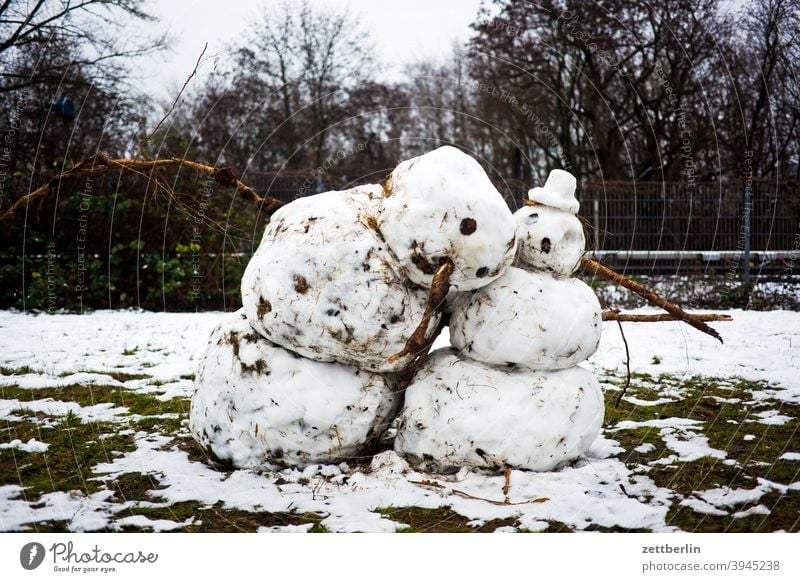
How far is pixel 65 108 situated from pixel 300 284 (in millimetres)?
5939

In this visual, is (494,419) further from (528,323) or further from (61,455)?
(61,455)

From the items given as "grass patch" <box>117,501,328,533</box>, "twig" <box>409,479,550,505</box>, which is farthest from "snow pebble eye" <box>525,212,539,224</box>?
"grass patch" <box>117,501,328,533</box>

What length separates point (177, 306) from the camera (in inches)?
348

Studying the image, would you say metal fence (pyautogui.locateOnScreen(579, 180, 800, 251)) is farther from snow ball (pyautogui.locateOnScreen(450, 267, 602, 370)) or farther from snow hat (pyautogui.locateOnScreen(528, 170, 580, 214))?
snow ball (pyautogui.locateOnScreen(450, 267, 602, 370))

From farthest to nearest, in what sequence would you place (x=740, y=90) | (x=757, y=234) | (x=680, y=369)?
1. (x=757, y=234)
2. (x=740, y=90)
3. (x=680, y=369)

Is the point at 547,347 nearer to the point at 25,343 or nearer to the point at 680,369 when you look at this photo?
the point at 680,369

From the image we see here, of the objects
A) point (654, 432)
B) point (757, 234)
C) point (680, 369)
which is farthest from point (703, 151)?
point (654, 432)

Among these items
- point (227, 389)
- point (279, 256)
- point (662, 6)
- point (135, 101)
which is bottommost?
point (227, 389)

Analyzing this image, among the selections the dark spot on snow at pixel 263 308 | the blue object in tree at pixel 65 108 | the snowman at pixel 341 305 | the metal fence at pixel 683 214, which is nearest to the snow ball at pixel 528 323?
the snowman at pixel 341 305

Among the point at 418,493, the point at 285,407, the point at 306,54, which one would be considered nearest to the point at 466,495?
the point at 418,493

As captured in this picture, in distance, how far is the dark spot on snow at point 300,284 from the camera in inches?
115

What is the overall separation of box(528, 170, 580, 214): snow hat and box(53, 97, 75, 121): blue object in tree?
244 inches

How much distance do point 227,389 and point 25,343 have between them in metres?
4.04
